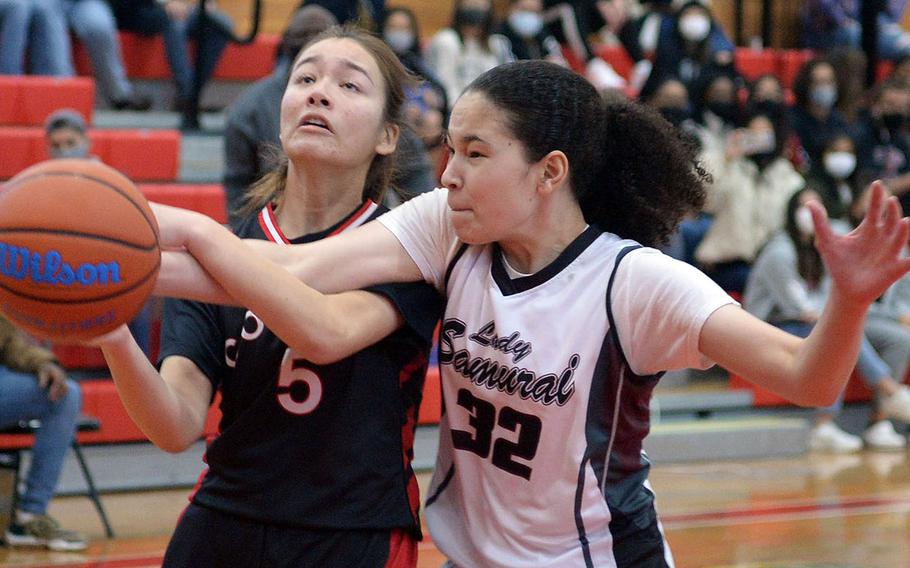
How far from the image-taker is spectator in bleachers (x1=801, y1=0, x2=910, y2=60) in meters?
11.4

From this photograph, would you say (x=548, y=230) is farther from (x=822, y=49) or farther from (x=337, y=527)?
(x=822, y=49)

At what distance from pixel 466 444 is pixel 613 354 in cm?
34

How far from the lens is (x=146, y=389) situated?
2.29 m

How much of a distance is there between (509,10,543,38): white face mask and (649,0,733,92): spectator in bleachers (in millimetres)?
989

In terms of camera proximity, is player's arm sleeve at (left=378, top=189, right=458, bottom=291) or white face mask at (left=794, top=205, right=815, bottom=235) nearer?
player's arm sleeve at (left=378, top=189, right=458, bottom=291)

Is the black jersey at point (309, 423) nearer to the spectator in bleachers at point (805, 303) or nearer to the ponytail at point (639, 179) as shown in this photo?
the ponytail at point (639, 179)

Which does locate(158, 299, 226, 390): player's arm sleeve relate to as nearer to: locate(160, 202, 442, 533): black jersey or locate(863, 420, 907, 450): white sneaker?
locate(160, 202, 442, 533): black jersey

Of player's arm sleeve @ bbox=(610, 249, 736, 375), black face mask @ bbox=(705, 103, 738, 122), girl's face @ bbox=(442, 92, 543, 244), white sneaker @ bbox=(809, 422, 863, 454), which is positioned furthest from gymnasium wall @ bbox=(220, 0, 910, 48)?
player's arm sleeve @ bbox=(610, 249, 736, 375)

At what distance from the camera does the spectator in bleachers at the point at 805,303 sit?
25.9 ft

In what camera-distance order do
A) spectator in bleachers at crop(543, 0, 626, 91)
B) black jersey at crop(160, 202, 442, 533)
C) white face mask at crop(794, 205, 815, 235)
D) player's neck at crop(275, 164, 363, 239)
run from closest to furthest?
black jersey at crop(160, 202, 442, 533), player's neck at crop(275, 164, 363, 239), white face mask at crop(794, 205, 815, 235), spectator in bleachers at crop(543, 0, 626, 91)

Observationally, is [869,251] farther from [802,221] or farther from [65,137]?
[802,221]

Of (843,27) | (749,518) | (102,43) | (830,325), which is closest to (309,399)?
(830,325)

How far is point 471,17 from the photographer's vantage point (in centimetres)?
885

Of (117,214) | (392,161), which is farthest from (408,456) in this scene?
(117,214)
